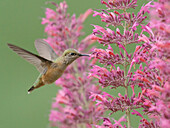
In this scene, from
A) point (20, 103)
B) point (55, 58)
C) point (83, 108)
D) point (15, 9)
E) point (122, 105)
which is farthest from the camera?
point (15, 9)

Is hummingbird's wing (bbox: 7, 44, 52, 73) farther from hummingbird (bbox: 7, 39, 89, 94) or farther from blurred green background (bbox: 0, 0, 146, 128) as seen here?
blurred green background (bbox: 0, 0, 146, 128)

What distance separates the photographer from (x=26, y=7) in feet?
20.7

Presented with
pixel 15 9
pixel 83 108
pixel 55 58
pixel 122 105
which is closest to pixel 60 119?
pixel 83 108

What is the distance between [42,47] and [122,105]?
1.19 metres

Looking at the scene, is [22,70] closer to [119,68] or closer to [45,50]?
[45,50]

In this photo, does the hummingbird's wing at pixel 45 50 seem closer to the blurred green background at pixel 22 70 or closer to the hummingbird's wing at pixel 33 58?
the hummingbird's wing at pixel 33 58

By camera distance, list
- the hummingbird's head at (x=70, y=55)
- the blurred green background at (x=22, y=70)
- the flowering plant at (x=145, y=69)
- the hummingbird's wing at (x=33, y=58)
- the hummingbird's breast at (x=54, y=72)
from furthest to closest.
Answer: the blurred green background at (x=22, y=70)
the hummingbird's breast at (x=54, y=72)
the hummingbird's head at (x=70, y=55)
the hummingbird's wing at (x=33, y=58)
the flowering plant at (x=145, y=69)

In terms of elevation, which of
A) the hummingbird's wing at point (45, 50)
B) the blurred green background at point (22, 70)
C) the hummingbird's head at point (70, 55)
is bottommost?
the hummingbird's head at point (70, 55)

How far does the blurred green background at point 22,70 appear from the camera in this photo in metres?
5.19

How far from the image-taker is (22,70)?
561 cm

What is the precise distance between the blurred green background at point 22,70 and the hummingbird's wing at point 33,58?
182cm

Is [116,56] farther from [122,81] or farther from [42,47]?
[42,47]

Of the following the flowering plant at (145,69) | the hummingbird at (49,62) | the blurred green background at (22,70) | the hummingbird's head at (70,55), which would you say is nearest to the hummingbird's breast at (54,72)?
the hummingbird at (49,62)

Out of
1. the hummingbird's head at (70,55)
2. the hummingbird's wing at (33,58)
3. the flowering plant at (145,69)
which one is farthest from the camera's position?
the hummingbird's head at (70,55)
